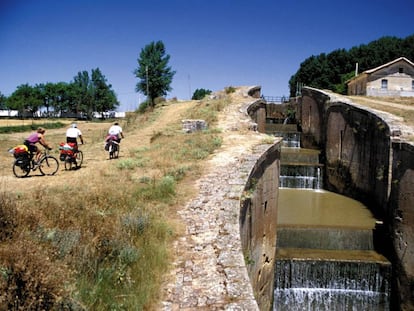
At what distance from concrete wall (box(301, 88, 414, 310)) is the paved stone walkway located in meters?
5.58

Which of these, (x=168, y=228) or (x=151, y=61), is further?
(x=151, y=61)

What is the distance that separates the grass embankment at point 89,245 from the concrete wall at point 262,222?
1730mm

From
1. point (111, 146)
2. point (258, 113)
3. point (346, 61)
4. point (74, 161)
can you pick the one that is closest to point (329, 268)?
point (111, 146)

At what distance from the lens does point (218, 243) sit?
5.51 metres

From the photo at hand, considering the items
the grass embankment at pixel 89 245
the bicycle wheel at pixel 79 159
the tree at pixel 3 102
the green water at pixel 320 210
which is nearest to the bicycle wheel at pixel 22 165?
the bicycle wheel at pixel 79 159

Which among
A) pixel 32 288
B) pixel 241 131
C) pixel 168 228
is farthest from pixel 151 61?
pixel 32 288

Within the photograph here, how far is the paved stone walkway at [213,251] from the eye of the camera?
415cm

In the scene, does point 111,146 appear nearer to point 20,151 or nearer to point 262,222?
point 20,151

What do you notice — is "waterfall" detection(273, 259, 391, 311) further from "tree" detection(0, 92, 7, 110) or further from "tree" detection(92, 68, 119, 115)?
"tree" detection(0, 92, 7, 110)

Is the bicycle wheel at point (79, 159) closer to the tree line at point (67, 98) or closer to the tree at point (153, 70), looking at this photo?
the tree at point (153, 70)

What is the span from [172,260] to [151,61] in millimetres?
32417

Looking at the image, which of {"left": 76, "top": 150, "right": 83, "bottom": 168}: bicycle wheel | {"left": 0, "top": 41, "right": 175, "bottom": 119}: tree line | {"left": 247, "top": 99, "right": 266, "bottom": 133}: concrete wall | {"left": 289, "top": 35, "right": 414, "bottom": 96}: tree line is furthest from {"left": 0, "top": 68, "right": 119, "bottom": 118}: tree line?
{"left": 76, "top": 150, "right": 83, "bottom": 168}: bicycle wheel

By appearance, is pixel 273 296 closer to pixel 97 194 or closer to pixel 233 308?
pixel 97 194

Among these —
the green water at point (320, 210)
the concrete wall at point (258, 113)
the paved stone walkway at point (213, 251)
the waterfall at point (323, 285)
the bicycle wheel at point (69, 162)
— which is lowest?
the waterfall at point (323, 285)
